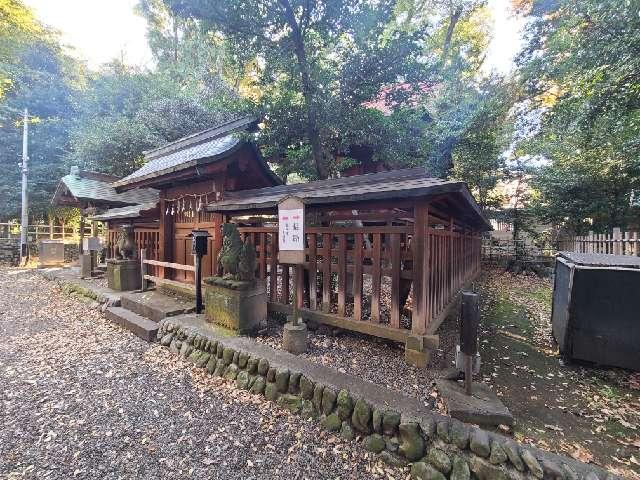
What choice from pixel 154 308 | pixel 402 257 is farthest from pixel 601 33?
pixel 154 308

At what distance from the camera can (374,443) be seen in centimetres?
273

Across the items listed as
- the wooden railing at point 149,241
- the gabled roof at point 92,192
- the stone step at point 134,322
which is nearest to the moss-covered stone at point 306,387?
the stone step at point 134,322

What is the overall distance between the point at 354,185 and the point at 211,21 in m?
5.91

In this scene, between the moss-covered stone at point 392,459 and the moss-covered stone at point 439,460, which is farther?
the moss-covered stone at point 392,459

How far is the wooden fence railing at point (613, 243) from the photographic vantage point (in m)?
7.55

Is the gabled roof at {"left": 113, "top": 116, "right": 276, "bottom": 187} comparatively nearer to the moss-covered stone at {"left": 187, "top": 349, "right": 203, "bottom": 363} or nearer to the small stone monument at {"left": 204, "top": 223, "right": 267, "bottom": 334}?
the small stone monument at {"left": 204, "top": 223, "right": 267, "bottom": 334}

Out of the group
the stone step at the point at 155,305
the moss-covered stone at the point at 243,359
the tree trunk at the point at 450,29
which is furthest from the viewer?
the tree trunk at the point at 450,29

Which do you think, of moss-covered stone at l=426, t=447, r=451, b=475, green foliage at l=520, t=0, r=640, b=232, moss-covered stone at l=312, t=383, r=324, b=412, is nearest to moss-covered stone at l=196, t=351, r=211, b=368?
moss-covered stone at l=312, t=383, r=324, b=412

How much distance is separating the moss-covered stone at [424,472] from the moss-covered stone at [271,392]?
1.70 m

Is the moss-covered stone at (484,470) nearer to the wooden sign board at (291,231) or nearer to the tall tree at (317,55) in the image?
the wooden sign board at (291,231)

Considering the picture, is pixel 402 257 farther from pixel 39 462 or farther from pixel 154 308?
pixel 154 308

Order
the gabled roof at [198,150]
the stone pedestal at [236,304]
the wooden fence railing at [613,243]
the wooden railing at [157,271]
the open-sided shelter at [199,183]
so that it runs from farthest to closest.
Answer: the wooden fence railing at [613,243]
the wooden railing at [157,271]
the open-sided shelter at [199,183]
the gabled roof at [198,150]
the stone pedestal at [236,304]

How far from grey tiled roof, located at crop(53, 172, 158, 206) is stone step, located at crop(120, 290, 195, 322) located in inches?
186

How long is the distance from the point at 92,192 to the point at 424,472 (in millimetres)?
13745
